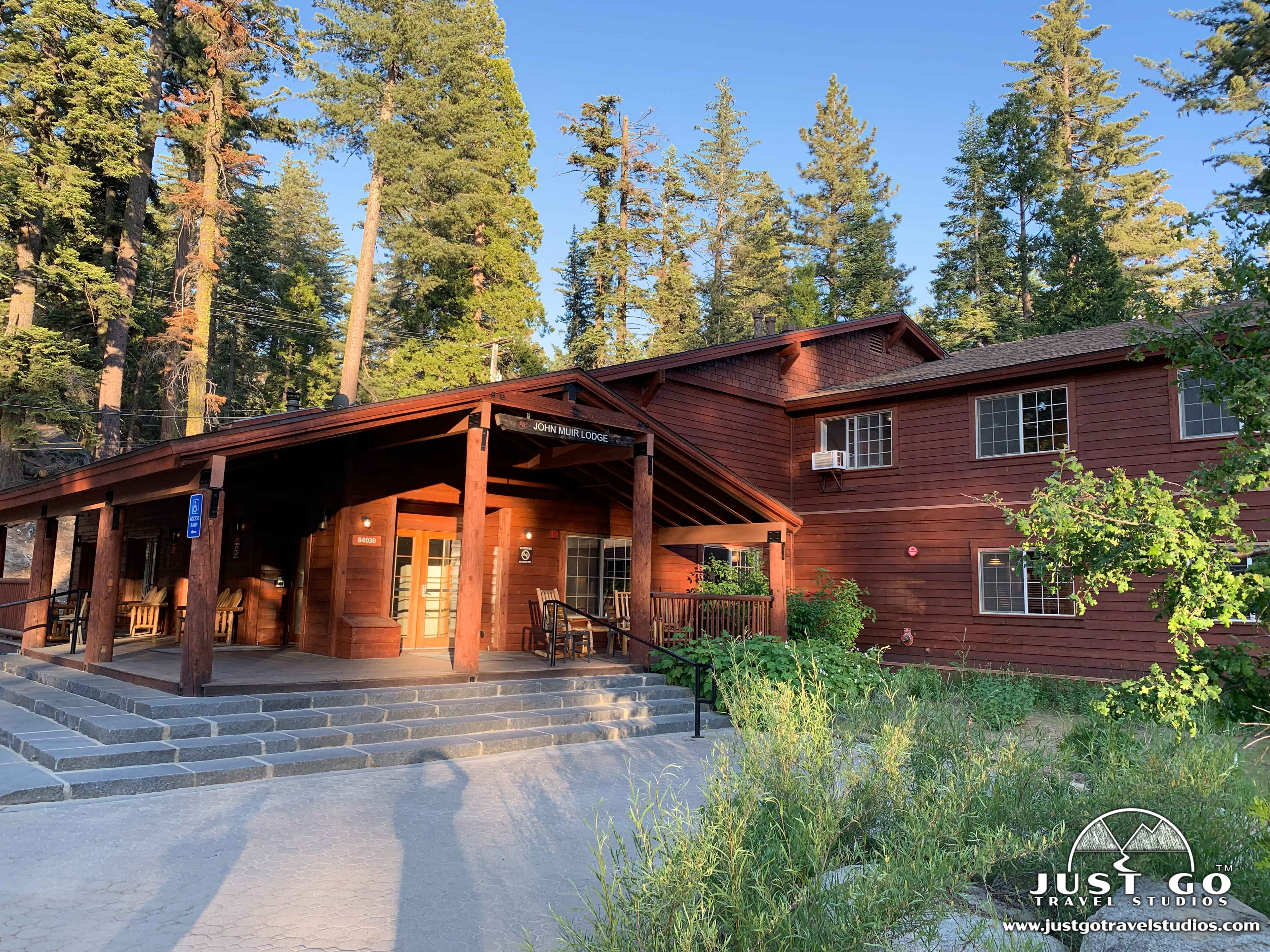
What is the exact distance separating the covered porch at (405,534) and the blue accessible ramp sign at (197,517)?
33 millimetres

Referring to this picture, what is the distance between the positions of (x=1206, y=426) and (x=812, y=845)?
36.8 ft

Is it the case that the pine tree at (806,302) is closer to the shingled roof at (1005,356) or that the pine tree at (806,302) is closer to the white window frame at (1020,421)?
the shingled roof at (1005,356)

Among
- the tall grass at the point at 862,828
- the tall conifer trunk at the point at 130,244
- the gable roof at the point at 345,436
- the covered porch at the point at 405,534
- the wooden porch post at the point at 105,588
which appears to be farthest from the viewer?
the tall conifer trunk at the point at 130,244

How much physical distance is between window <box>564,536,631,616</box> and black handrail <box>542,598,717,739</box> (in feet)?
5.56

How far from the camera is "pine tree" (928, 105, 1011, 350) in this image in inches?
1109

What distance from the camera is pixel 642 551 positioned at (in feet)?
36.7

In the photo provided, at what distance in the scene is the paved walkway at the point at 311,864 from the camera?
12.6ft

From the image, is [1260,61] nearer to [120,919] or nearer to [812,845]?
[812,845]

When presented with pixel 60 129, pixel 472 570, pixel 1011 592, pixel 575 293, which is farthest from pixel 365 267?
pixel 1011 592

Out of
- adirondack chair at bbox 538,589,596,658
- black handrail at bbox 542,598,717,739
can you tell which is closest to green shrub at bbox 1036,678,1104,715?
black handrail at bbox 542,598,717,739

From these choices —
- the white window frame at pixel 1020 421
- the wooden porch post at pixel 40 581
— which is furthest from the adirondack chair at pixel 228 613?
the white window frame at pixel 1020 421

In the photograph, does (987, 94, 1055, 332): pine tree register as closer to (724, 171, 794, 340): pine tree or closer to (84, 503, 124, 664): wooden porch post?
(724, 171, 794, 340): pine tree

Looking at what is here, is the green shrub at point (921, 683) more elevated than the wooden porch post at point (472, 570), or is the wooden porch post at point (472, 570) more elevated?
the wooden porch post at point (472, 570)

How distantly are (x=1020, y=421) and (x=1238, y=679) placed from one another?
33.3ft
